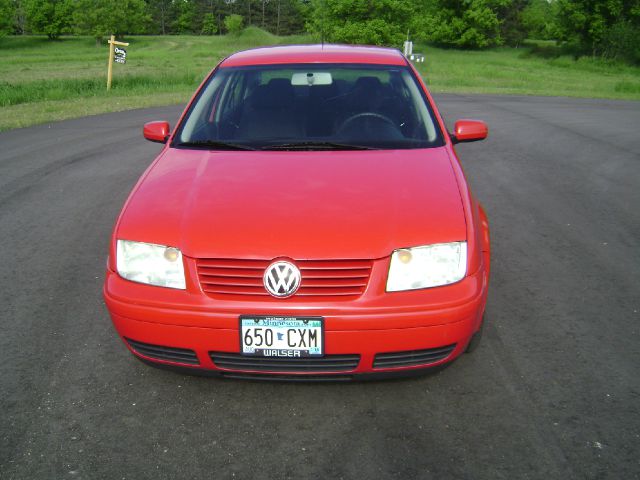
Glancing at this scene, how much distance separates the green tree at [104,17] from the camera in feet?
320

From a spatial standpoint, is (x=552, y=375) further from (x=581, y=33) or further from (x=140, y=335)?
(x=581, y=33)

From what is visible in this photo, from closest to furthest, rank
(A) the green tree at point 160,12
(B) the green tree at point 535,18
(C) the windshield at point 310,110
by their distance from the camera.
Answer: (C) the windshield at point 310,110, (B) the green tree at point 535,18, (A) the green tree at point 160,12

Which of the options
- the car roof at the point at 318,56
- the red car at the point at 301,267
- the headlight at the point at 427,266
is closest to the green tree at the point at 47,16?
the car roof at the point at 318,56

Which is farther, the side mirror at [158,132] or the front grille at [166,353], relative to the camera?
the side mirror at [158,132]

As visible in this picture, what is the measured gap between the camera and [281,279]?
2.65 meters

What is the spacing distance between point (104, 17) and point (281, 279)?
349 feet

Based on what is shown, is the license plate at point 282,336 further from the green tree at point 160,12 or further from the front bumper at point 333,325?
the green tree at point 160,12

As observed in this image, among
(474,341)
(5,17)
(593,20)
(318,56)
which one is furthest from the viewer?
(5,17)

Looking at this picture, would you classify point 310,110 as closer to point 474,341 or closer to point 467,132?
point 467,132

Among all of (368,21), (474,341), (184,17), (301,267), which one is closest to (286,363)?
(301,267)

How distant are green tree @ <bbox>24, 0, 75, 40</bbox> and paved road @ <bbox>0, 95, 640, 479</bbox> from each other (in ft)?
363

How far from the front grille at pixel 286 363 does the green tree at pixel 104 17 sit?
103 meters

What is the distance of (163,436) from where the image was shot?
106 inches

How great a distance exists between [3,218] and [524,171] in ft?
19.9
